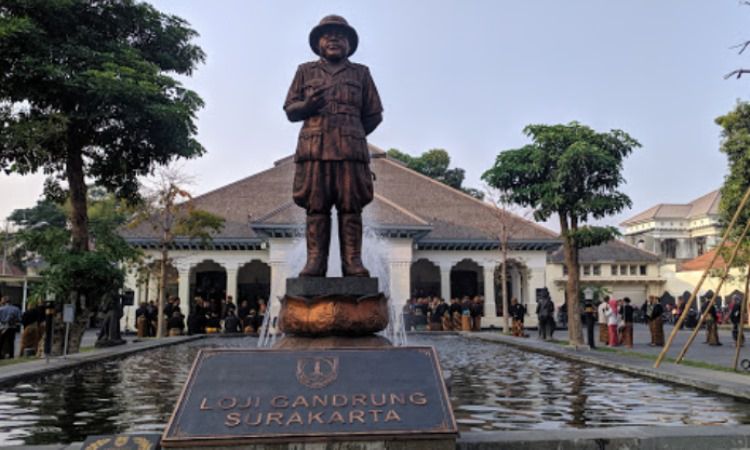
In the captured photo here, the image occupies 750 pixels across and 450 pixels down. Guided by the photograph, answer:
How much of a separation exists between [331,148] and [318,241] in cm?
93

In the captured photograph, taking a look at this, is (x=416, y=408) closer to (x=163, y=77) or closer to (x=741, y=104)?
(x=163, y=77)

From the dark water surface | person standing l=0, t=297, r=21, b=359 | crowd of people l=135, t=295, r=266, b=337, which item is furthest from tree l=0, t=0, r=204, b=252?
crowd of people l=135, t=295, r=266, b=337

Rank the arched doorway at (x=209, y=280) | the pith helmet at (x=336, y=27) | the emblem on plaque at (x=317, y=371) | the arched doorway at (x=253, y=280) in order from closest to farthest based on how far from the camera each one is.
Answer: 1. the emblem on plaque at (x=317, y=371)
2. the pith helmet at (x=336, y=27)
3. the arched doorway at (x=209, y=280)
4. the arched doorway at (x=253, y=280)

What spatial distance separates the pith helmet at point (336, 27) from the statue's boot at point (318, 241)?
5.73 feet

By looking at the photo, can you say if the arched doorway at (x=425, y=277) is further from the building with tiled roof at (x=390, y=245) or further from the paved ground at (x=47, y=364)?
the paved ground at (x=47, y=364)

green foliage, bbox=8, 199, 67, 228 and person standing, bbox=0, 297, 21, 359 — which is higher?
green foliage, bbox=8, 199, 67, 228

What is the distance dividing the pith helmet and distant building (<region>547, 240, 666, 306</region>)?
4125 centimetres

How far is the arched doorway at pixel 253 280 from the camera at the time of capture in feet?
112

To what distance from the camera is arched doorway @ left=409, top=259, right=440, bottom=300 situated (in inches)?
1395

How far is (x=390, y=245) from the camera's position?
30891 millimetres

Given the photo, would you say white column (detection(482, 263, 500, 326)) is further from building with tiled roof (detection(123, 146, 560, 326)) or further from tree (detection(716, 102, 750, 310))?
tree (detection(716, 102, 750, 310))

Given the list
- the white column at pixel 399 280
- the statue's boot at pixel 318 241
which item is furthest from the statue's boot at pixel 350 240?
the white column at pixel 399 280

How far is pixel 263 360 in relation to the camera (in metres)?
4.15

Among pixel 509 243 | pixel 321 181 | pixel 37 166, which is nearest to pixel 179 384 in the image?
pixel 321 181
